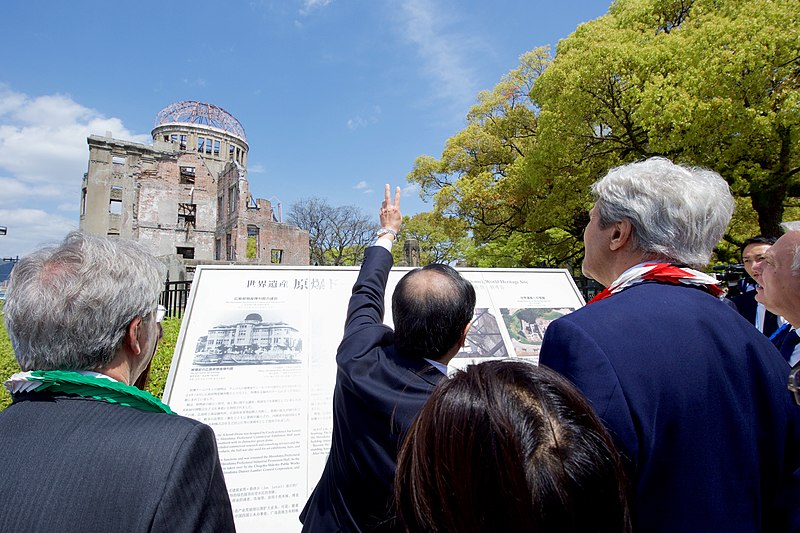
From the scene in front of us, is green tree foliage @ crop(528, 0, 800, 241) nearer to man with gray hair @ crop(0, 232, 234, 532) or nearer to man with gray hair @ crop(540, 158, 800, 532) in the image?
man with gray hair @ crop(540, 158, 800, 532)

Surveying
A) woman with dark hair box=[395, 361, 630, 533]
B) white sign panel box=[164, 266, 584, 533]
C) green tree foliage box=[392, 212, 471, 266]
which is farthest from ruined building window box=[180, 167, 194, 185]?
woman with dark hair box=[395, 361, 630, 533]

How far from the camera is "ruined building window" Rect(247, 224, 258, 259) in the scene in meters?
34.3

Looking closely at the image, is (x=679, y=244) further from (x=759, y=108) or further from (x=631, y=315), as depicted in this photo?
(x=759, y=108)

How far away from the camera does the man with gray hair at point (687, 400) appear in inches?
43.2

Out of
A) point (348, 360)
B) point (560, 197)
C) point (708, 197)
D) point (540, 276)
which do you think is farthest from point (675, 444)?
point (560, 197)

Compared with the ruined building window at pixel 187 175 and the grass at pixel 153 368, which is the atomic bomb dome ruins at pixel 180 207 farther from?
the grass at pixel 153 368

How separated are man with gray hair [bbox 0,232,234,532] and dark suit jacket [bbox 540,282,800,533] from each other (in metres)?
1.02

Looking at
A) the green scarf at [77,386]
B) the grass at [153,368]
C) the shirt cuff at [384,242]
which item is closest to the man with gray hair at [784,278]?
the shirt cuff at [384,242]

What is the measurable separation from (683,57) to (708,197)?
11083mm

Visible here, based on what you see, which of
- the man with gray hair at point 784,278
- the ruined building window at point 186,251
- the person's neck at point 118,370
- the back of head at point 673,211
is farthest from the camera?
the ruined building window at point 186,251

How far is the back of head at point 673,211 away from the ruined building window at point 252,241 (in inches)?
1370

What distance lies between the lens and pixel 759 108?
357 inches

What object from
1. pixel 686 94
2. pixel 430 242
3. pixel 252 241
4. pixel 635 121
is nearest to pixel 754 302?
pixel 686 94

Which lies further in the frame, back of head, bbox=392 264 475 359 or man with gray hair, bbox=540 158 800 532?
back of head, bbox=392 264 475 359
